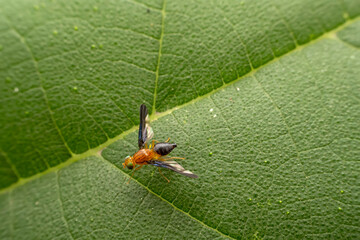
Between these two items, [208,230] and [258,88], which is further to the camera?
[258,88]

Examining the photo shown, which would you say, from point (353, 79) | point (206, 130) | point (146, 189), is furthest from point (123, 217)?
point (353, 79)

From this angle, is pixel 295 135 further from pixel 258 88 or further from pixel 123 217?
pixel 123 217

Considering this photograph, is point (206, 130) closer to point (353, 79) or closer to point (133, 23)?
point (133, 23)

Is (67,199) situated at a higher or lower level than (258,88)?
lower

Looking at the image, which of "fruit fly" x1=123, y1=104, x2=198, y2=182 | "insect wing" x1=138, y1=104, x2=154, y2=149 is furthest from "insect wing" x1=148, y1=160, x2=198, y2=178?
"insect wing" x1=138, y1=104, x2=154, y2=149

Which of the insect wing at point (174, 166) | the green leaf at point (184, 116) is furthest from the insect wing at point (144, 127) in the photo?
the insect wing at point (174, 166)

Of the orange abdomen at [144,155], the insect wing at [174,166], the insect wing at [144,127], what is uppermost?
the insect wing at [144,127]

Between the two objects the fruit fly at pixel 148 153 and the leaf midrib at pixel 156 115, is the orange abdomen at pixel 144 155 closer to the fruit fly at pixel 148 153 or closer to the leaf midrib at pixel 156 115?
the fruit fly at pixel 148 153

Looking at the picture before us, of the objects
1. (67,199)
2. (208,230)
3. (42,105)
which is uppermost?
(42,105)
